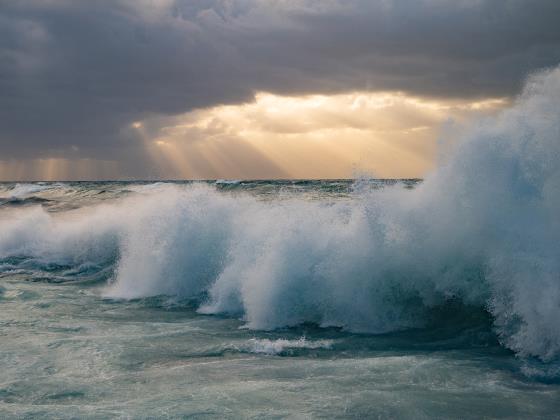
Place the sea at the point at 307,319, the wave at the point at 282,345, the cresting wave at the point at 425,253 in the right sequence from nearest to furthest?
the sea at the point at 307,319, the wave at the point at 282,345, the cresting wave at the point at 425,253

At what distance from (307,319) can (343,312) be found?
61 cm

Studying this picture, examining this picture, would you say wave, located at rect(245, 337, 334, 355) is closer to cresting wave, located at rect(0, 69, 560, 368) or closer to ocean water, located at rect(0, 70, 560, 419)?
ocean water, located at rect(0, 70, 560, 419)

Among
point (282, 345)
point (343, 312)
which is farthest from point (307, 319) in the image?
point (282, 345)

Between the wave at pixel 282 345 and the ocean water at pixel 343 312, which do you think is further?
the wave at pixel 282 345

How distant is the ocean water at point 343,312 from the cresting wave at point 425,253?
25mm

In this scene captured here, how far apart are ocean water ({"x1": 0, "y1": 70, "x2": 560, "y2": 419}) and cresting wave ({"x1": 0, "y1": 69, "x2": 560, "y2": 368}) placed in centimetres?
3

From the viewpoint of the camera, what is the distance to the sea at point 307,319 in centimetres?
548

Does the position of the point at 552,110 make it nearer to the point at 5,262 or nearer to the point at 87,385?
the point at 87,385

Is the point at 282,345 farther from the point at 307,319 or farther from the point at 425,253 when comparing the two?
the point at 425,253

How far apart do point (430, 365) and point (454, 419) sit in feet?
5.14

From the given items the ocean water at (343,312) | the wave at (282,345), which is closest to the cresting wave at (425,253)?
the ocean water at (343,312)

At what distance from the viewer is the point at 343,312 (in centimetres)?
905

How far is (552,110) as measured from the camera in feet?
26.6

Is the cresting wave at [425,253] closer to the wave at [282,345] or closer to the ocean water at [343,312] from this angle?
the ocean water at [343,312]
